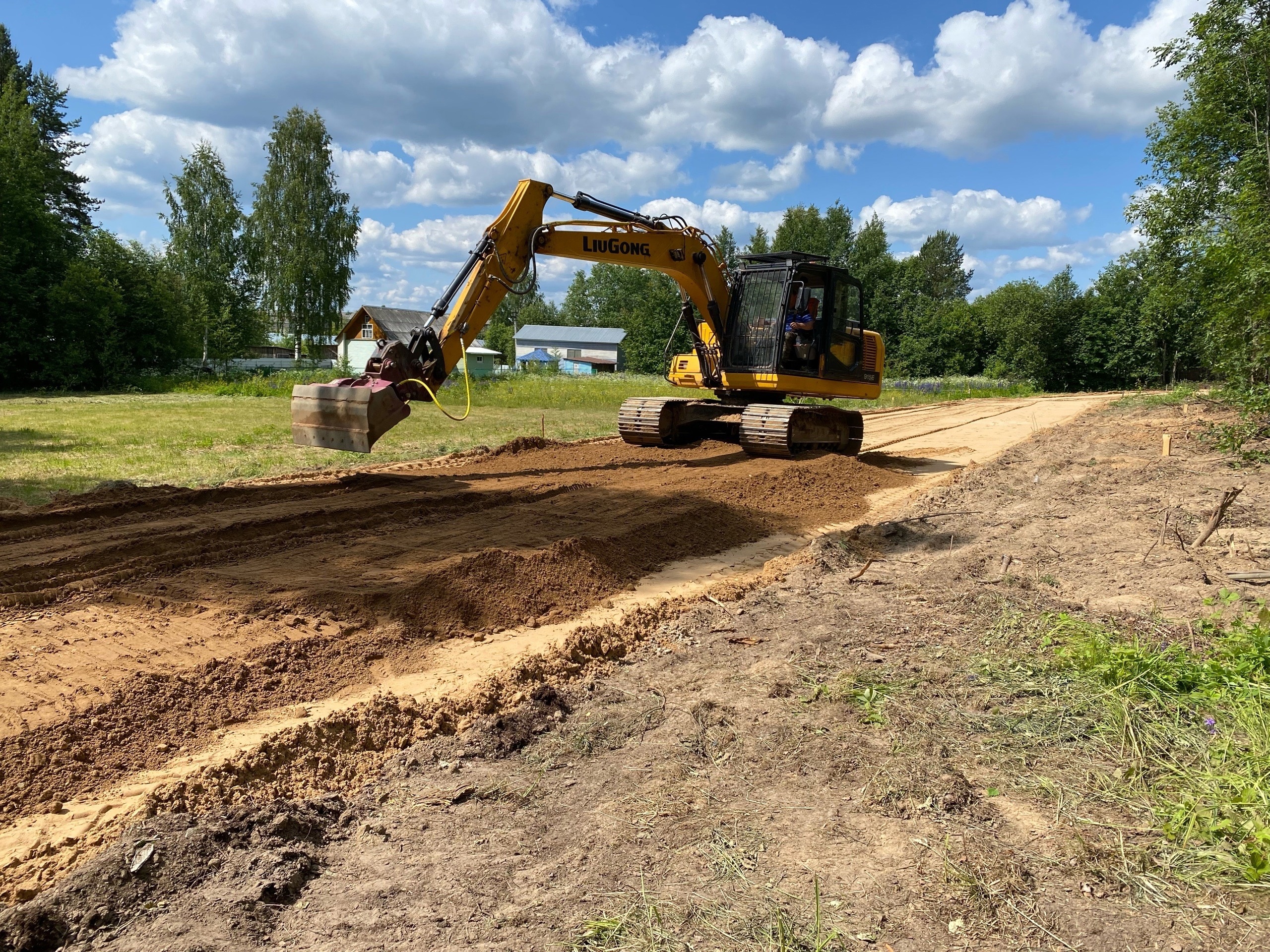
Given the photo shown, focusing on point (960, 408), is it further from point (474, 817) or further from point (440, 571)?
point (474, 817)

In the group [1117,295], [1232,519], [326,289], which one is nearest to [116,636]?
[1232,519]

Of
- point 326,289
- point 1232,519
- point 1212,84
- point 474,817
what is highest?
point 1212,84

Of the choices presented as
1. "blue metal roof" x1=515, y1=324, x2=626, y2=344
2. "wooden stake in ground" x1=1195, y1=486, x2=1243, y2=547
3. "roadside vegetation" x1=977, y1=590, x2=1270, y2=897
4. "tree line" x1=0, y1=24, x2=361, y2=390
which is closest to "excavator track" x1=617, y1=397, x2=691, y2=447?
"wooden stake in ground" x1=1195, y1=486, x2=1243, y2=547

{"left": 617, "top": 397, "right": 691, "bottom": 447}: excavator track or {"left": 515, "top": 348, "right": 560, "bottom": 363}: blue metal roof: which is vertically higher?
{"left": 515, "top": 348, "right": 560, "bottom": 363}: blue metal roof

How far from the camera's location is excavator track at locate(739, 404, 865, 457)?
40.5ft

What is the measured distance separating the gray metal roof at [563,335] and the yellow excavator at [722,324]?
78.6 meters

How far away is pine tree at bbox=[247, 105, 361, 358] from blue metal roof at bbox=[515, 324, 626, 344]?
46.7 metres

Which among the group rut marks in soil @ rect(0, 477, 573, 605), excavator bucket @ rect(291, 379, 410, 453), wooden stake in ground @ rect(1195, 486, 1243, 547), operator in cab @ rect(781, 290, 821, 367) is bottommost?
rut marks in soil @ rect(0, 477, 573, 605)

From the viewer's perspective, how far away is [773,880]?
2820 millimetres

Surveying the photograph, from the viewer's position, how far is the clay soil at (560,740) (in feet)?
8.80

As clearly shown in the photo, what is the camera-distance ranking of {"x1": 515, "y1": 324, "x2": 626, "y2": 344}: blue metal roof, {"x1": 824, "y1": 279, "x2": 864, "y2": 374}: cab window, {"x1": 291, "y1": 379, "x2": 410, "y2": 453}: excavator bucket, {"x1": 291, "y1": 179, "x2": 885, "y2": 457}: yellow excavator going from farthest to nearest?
{"x1": 515, "y1": 324, "x2": 626, "y2": 344}: blue metal roof, {"x1": 824, "y1": 279, "x2": 864, "y2": 374}: cab window, {"x1": 291, "y1": 179, "x2": 885, "y2": 457}: yellow excavator, {"x1": 291, "y1": 379, "x2": 410, "y2": 453}: excavator bucket

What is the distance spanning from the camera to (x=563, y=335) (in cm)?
9356

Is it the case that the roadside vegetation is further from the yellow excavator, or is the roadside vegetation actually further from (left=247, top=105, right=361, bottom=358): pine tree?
(left=247, top=105, right=361, bottom=358): pine tree

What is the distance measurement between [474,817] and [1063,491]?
890 centimetres
